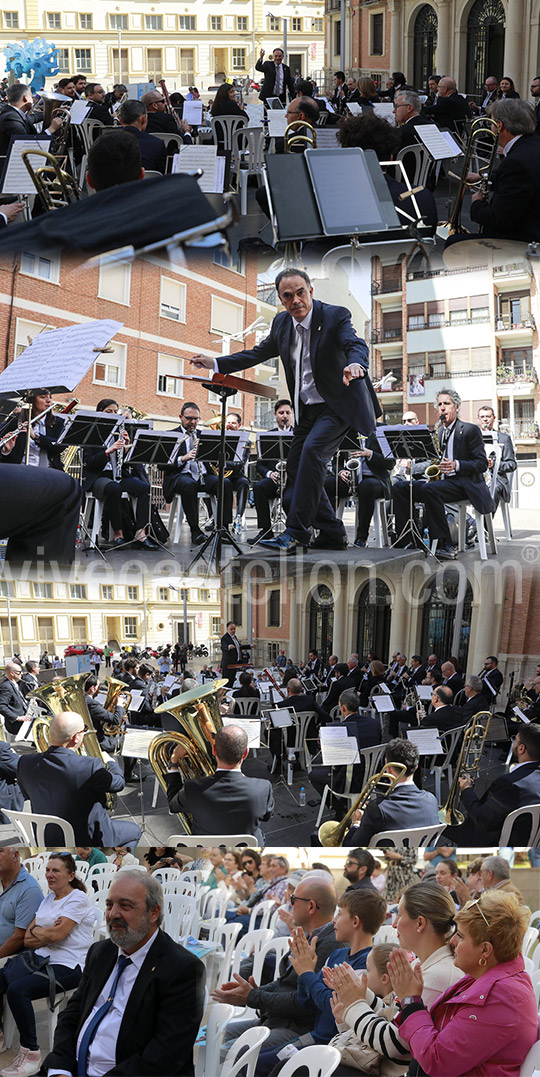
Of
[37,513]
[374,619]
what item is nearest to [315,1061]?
[37,513]

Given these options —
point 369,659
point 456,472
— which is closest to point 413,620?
point 369,659

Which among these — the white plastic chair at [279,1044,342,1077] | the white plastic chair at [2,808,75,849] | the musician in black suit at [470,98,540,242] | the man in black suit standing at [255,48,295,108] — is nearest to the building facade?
the man in black suit standing at [255,48,295,108]

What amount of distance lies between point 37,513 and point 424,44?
1310 inches

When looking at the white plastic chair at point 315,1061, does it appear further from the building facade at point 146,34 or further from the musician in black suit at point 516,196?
the building facade at point 146,34

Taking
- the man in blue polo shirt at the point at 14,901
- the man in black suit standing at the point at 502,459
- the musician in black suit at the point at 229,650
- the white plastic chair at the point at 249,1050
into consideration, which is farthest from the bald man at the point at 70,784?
the man in black suit standing at the point at 502,459

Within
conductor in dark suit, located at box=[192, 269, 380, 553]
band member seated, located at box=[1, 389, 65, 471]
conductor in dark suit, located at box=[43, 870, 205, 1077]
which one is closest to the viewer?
conductor in dark suit, located at box=[43, 870, 205, 1077]

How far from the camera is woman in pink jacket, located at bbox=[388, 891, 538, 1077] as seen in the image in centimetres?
332

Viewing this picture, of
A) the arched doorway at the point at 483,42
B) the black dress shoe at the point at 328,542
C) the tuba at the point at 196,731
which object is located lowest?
the tuba at the point at 196,731

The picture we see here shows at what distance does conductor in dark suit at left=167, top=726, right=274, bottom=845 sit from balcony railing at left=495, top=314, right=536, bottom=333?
260 centimetres

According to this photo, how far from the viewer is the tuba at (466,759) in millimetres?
7309

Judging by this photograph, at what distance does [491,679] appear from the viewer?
666cm

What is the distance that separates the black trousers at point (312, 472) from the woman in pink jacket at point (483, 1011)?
2.23 m

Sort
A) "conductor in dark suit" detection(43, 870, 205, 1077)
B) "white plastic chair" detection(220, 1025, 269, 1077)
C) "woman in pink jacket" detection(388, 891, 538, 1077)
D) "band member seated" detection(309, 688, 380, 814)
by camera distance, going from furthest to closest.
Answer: "band member seated" detection(309, 688, 380, 814), "conductor in dark suit" detection(43, 870, 205, 1077), "white plastic chair" detection(220, 1025, 269, 1077), "woman in pink jacket" detection(388, 891, 538, 1077)

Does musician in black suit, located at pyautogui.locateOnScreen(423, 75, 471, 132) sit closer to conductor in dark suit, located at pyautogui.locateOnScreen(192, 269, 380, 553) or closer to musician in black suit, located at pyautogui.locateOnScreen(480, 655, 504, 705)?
musician in black suit, located at pyautogui.locateOnScreen(480, 655, 504, 705)
